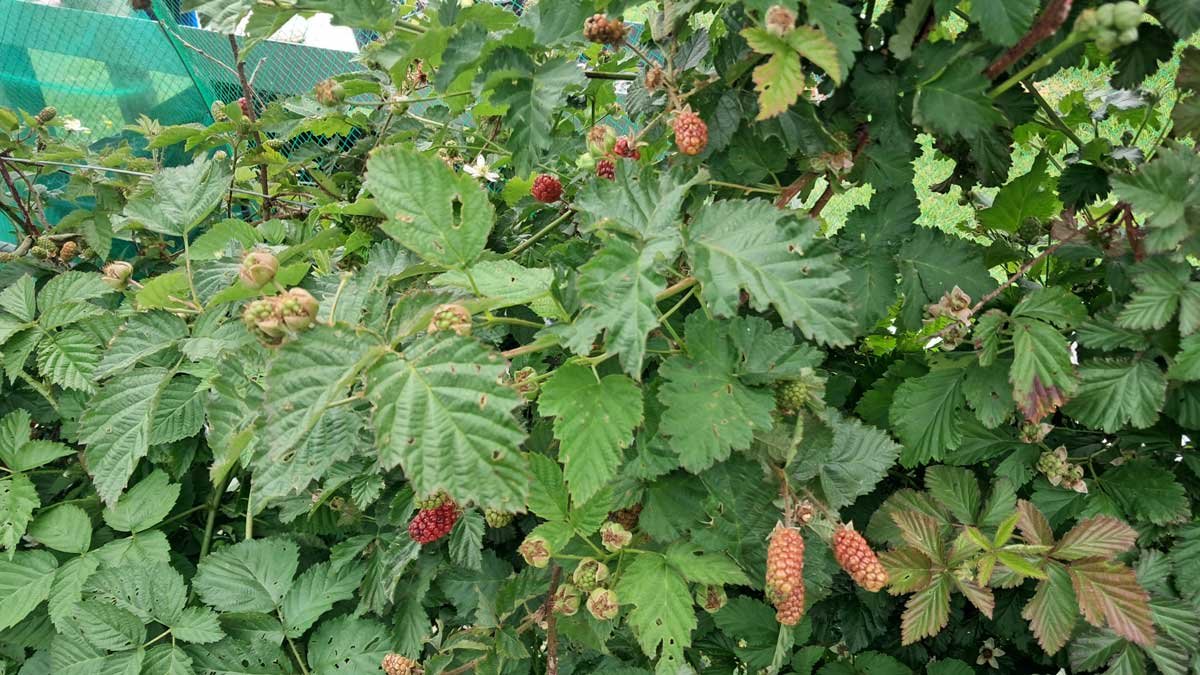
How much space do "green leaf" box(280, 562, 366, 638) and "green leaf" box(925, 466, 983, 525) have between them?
962 millimetres

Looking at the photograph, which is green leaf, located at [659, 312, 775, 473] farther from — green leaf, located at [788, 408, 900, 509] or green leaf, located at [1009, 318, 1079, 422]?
green leaf, located at [1009, 318, 1079, 422]

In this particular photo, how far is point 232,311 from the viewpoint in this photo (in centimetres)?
129

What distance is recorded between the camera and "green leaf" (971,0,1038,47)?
0.83 m

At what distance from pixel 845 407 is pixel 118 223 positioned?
138 centimetres

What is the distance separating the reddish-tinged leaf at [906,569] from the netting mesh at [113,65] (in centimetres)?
244

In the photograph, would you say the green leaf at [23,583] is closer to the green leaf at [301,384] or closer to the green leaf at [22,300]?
the green leaf at [22,300]

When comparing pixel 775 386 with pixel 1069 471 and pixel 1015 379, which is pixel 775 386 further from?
pixel 1069 471

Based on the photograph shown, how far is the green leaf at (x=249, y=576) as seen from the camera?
1381 mm

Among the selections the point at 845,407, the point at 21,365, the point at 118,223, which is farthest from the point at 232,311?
the point at 845,407

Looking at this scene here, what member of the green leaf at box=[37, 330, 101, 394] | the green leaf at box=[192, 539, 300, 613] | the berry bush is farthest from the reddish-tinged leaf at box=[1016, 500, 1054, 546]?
the green leaf at box=[37, 330, 101, 394]

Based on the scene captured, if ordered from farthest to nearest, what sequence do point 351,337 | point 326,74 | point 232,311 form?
point 326,74
point 232,311
point 351,337

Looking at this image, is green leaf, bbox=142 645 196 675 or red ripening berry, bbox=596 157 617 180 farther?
green leaf, bbox=142 645 196 675

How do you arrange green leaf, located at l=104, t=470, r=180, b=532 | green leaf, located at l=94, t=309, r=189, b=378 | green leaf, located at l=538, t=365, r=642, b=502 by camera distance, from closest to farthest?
green leaf, located at l=538, t=365, r=642, b=502 → green leaf, located at l=94, t=309, r=189, b=378 → green leaf, located at l=104, t=470, r=180, b=532

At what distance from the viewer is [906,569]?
3.59 feet
